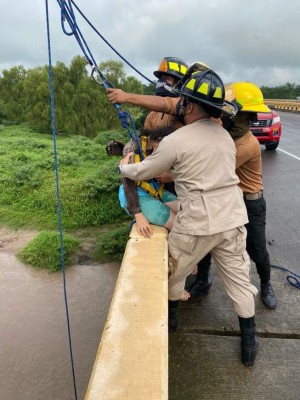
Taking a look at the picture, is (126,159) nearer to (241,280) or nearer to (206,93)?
(206,93)

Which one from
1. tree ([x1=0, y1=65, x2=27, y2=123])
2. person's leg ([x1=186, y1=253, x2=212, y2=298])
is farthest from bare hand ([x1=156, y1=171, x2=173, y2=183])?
tree ([x1=0, y1=65, x2=27, y2=123])

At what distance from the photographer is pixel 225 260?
2555mm

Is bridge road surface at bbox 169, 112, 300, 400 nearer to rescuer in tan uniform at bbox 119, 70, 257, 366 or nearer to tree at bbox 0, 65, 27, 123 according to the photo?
rescuer in tan uniform at bbox 119, 70, 257, 366

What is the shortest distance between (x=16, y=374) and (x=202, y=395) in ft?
5.10

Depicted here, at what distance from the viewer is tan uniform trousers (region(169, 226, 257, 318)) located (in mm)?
2438

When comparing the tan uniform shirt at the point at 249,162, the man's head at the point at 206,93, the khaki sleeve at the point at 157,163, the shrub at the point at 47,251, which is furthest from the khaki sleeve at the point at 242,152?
the shrub at the point at 47,251

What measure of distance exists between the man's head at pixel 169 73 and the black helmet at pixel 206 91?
0.78m

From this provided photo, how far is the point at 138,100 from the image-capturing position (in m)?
2.69

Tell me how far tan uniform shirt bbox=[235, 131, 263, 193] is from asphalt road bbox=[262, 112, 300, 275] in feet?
4.78

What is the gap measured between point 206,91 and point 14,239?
13.7 ft

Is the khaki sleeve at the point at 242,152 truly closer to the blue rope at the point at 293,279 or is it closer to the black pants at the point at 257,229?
the black pants at the point at 257,229

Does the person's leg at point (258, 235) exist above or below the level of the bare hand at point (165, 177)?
below

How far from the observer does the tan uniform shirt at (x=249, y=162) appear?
2859mm

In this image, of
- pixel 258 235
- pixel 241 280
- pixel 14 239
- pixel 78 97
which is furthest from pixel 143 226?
pixel 78 97
